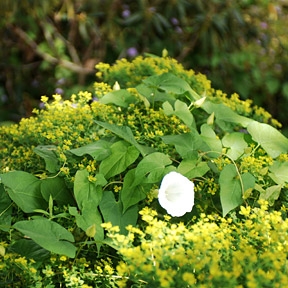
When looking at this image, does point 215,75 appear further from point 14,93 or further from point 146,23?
point 14,93

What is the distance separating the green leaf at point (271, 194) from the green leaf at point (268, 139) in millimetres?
132

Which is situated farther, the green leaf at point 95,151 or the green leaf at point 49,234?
the green leaf at point 95,151

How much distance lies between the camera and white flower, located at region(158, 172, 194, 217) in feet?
4.44

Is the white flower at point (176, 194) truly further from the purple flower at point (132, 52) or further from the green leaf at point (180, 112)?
the purple flower at point (132, 52)

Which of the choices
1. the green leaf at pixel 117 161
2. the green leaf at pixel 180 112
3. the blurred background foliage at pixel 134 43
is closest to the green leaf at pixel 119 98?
the green leaf at pixel 180 112

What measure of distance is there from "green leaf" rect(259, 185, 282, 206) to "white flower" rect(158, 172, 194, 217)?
0.17 meters

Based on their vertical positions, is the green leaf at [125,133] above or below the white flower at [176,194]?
above

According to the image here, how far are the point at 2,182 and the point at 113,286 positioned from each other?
0.37m

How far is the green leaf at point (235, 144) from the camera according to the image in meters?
1.52

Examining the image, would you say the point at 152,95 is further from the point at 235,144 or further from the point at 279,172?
the point at 279,172

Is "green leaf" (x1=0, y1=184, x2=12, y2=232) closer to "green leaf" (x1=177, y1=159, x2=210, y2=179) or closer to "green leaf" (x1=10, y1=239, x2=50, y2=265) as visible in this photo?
"green leaf" (x1=10, y1=239, x2=50, y2=265)

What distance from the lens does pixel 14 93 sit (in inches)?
153

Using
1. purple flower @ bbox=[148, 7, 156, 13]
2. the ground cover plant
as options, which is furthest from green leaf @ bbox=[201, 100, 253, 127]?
purple flower @ bbox=[148, 7, 156, 13]

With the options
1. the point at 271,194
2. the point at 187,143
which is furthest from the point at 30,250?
the point at 271,194
